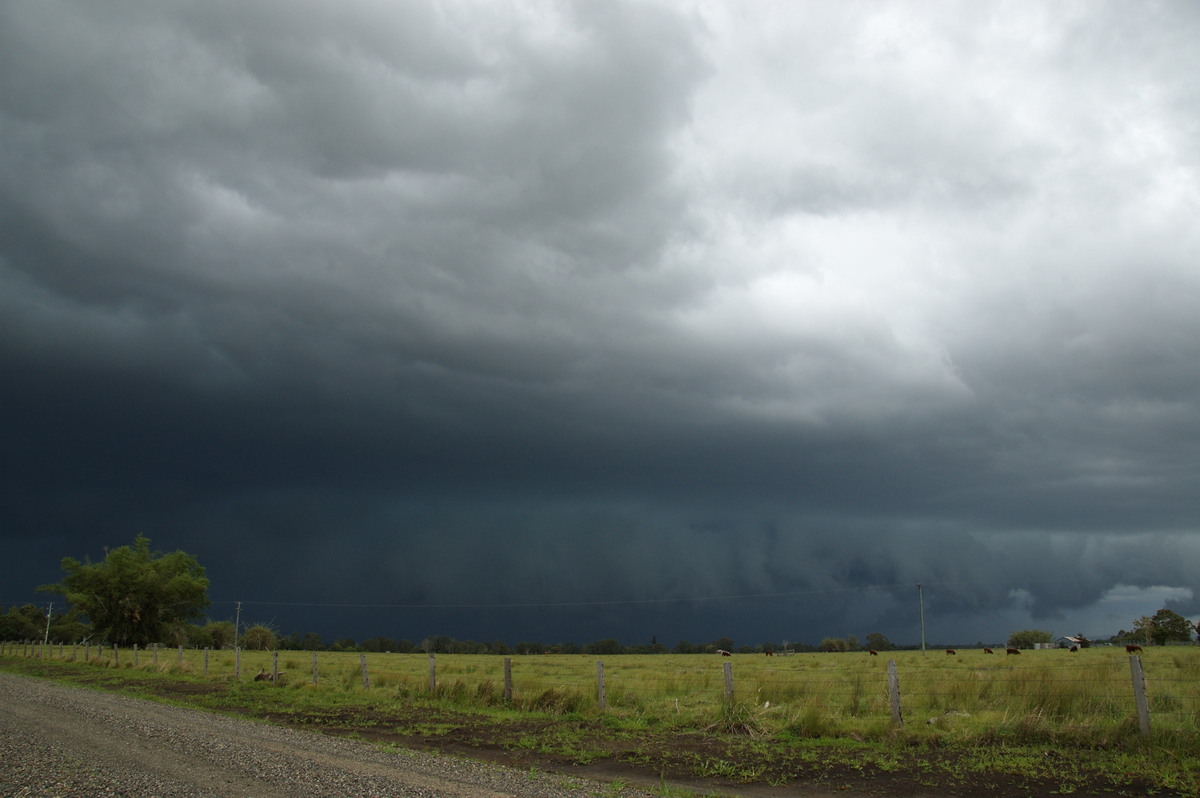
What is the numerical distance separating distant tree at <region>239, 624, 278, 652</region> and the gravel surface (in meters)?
85.3

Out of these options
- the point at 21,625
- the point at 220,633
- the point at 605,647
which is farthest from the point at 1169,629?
the point at 21,625

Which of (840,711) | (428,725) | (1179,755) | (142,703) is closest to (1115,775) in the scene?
Answer: (1179,755)

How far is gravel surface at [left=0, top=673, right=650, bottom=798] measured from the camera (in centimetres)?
1068

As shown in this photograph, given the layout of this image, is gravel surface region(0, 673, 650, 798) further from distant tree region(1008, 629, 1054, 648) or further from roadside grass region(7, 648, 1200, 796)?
distant tree region(1008, 629, 1054, 648)

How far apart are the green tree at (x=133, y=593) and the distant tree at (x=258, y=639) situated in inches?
887

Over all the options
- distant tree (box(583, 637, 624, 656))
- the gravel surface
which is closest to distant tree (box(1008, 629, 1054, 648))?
distant tree (box(583, 637, 624, 656))

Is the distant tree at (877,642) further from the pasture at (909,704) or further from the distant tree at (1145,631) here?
the pasture at (909,704)

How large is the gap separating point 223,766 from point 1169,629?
4120 inches

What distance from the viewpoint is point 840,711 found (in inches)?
709

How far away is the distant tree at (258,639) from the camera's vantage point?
95.5 meters

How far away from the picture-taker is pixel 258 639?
3789 inches

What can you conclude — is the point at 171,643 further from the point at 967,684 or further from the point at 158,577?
the point at 967,684

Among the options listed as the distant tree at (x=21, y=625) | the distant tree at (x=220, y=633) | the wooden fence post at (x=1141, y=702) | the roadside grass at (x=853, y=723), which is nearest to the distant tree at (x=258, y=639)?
the distant tree at (x=220, y=633)

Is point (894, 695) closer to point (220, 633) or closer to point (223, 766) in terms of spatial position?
point (223, 766)
